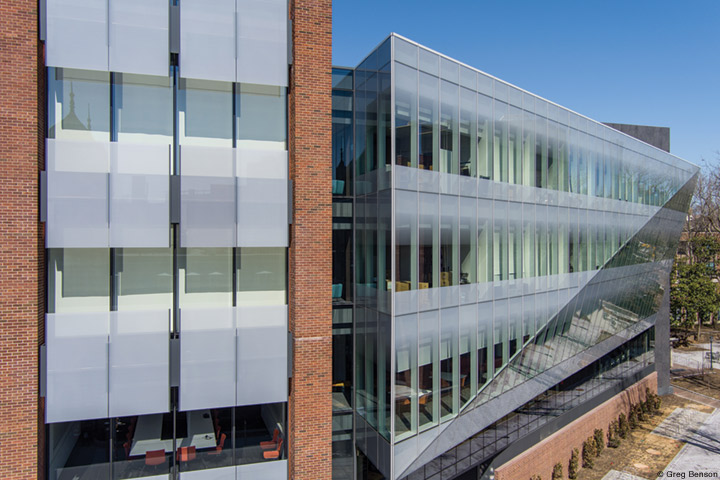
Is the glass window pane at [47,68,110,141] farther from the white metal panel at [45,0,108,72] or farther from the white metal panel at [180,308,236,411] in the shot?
the white metal panel at [180,308,236,411]

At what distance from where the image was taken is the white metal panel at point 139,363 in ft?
37.3

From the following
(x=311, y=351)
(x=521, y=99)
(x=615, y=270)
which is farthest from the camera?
(x=615, y=270)

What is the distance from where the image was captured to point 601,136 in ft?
77.2

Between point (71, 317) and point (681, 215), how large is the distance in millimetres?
A: 39555

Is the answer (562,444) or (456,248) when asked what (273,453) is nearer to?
(456,248)

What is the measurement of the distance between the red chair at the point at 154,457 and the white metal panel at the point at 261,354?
7.56 feet

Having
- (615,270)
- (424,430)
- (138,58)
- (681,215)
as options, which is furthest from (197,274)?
(681,215)

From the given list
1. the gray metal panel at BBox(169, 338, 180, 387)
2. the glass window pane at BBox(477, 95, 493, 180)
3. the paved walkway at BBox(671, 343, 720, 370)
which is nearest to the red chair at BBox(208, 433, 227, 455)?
the gray metal panel at BBox(169, 338, 180, 387)

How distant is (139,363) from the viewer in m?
11.5

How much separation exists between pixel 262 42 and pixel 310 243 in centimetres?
552

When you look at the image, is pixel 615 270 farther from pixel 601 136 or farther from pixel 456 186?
pixel 456 186

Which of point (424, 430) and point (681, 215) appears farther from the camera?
point (681, 215)

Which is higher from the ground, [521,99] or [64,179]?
[521,99]

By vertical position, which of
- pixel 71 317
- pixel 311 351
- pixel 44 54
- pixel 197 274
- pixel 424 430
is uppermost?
pixel 44 54
